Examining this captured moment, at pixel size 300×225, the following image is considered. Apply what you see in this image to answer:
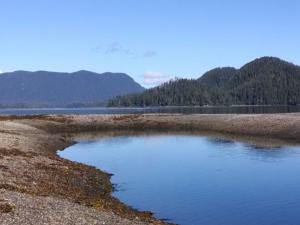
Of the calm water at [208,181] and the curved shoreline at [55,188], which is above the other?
the curved shoreline at [55,188]

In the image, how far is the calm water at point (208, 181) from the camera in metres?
32.2

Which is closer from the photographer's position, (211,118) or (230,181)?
(230,181)

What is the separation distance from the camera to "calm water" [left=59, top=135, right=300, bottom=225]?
32156 mm

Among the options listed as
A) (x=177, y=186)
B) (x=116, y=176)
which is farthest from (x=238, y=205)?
(x=116, y=176)

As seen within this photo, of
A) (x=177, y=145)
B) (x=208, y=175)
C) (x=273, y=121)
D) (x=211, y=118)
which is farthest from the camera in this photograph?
(x=211, y=118)

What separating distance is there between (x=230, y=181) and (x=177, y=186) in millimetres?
5379

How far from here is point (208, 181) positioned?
1724 inches

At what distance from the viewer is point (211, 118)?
126 metres

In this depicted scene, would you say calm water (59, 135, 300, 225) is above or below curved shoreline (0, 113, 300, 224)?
below

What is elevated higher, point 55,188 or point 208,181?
point 55,188

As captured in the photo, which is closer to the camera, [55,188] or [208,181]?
[55,188]

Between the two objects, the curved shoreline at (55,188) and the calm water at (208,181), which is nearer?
the curved shoreline at (55,188)

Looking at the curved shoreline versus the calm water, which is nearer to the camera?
the curved shoreline

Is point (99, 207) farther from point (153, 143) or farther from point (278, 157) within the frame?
point (153, 143)
